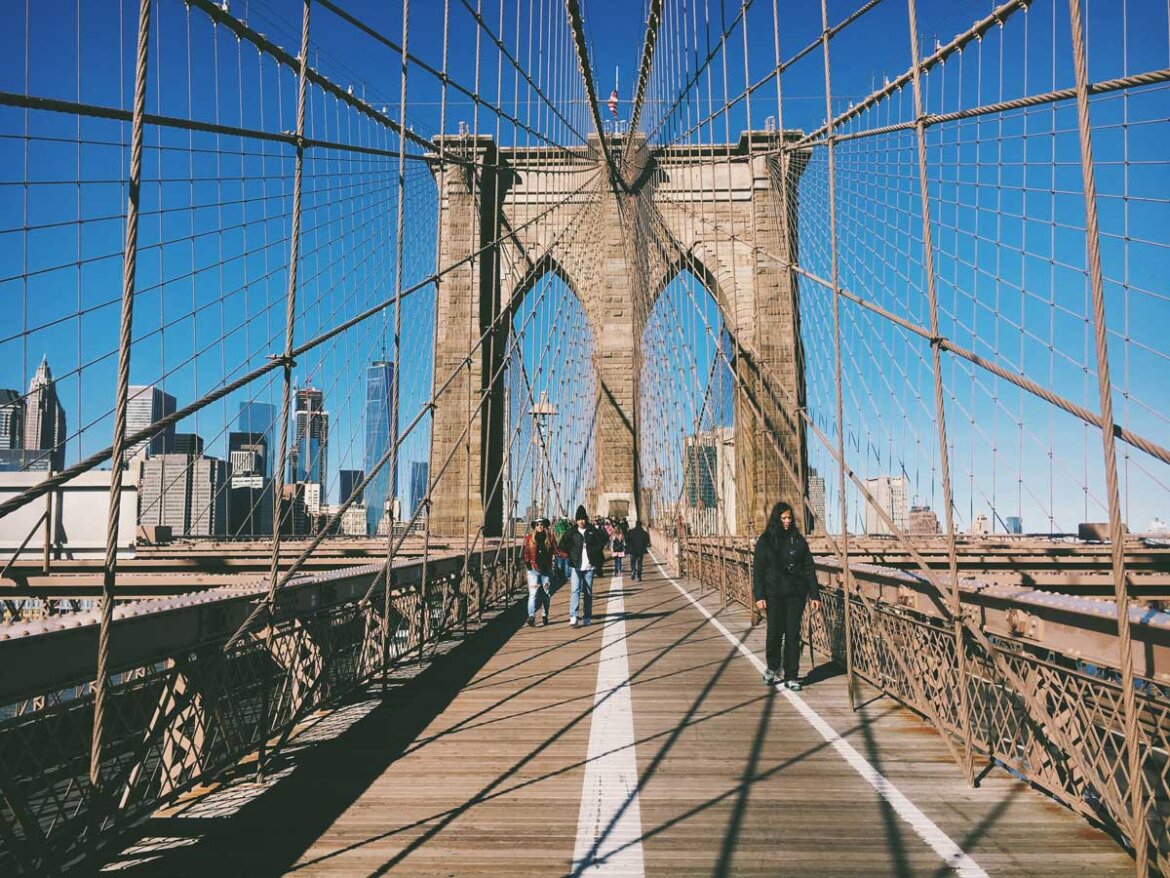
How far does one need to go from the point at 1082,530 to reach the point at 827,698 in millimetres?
15524

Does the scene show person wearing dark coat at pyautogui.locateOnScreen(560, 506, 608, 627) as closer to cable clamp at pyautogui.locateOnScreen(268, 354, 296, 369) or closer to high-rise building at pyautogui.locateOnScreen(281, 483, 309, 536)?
high-rise building at pyautogui.locateOnScreen(281, 483, 309, 536)

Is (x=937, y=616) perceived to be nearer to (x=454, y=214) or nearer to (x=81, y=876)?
(x=81, y=876)

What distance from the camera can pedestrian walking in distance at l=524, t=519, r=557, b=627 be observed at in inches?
321

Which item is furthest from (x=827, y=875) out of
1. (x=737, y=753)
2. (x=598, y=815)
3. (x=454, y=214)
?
(x=454, y=214)

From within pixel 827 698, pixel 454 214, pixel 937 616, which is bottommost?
pixel 827 698

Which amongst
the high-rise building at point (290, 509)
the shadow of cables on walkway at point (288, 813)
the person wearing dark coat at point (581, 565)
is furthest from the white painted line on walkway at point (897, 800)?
the person wearing dark coat at point (581, 565)

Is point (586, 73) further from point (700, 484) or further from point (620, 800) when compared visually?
point (620, 800)

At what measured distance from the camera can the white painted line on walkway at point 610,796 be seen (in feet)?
8.44

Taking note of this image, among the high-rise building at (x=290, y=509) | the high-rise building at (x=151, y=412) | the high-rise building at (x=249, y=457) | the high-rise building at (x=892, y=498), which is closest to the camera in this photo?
the high-rise building at (x=151, y=412)

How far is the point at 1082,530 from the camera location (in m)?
17.7

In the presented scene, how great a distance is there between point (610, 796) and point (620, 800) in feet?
0.20

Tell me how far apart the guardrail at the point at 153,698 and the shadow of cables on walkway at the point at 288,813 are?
0.14 metres

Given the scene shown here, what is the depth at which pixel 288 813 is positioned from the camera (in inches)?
118

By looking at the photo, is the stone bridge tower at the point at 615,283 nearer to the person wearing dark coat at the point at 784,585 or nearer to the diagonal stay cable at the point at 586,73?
the diagonal stay cable at the point at 586,73
